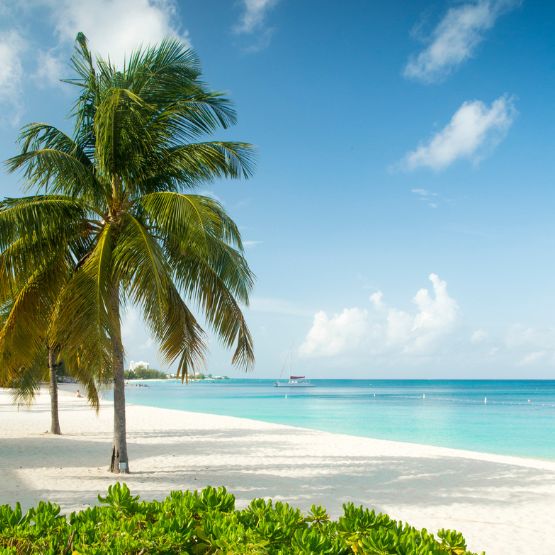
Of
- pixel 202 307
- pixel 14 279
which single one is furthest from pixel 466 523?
pixel 14 279

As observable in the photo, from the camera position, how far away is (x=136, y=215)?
33.5 ft

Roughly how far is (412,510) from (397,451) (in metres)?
7.59

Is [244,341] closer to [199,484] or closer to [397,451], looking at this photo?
[199,484]

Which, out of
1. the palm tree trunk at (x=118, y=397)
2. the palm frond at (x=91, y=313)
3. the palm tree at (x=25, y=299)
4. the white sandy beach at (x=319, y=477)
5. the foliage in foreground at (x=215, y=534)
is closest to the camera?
the foliage in foreground at (x=215, y=534)

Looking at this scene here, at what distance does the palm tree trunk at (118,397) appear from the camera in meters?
10.1

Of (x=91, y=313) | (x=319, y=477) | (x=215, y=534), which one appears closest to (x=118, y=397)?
(x=91, y=313)

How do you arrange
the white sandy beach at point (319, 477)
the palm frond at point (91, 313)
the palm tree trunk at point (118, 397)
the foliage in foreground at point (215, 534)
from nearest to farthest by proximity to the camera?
the foliage in foreground at point (215, 534), the white sandy beach at point (319, 477), the palm frond at point (91, 313), the palm tree trunk at point (118, 397)

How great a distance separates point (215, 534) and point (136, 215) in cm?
802

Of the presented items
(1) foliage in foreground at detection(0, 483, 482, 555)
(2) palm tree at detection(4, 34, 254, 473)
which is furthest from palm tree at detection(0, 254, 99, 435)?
(1) foliage in foreground at detection(0, 483, 482, 555)

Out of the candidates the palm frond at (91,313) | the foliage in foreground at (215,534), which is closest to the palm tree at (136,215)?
the palm frond at (91,313)

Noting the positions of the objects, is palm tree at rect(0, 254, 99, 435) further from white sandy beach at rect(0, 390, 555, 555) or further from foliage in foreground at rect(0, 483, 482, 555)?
foliage in foreground at rect(0, 483, 482, 555)

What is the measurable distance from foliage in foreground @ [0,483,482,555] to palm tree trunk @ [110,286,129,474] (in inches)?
276

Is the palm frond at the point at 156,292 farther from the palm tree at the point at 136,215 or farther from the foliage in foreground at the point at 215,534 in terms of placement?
the foliage in foreground at the point at 215,534

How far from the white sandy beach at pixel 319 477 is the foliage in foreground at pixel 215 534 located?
4233 mm
